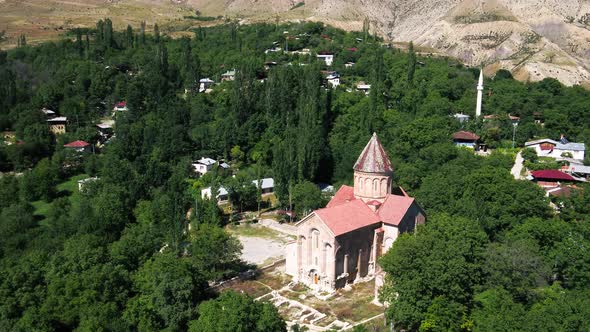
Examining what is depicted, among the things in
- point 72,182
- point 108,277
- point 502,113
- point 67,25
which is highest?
point 67,25

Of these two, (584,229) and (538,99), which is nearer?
(584,229)

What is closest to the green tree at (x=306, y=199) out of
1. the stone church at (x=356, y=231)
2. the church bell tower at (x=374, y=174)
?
the stone church at (x=356, y=231)

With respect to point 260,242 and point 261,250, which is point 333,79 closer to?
point 260,242

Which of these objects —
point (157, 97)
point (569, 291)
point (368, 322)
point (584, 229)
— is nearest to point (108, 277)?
point (368, 322)

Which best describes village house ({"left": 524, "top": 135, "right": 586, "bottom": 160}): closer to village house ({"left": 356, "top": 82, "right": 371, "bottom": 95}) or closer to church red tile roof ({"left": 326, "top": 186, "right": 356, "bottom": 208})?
village house ({"left": 356, "top": 82, "right": 371, "bottom": 95})

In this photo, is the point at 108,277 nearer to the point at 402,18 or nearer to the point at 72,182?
the point at 72,182

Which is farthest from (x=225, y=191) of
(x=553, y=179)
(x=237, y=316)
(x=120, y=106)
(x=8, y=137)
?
(x=8, y=137)

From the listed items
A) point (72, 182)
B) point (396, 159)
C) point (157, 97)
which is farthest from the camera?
point (157, 97)
